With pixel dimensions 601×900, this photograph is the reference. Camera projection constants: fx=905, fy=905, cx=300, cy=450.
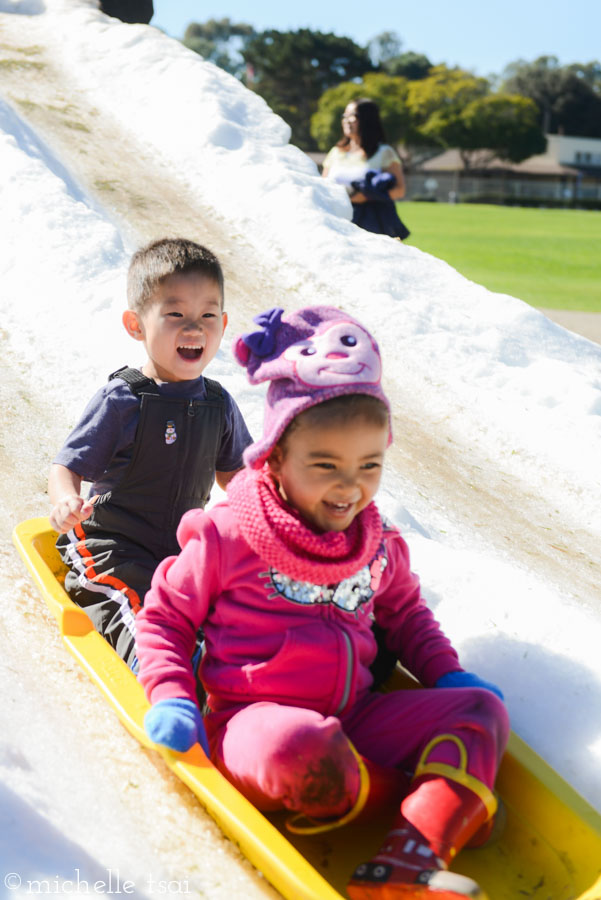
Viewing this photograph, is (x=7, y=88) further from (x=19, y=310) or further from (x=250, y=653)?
(x=250, y=653)

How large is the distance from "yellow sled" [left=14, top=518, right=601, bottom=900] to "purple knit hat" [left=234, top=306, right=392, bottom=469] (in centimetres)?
69

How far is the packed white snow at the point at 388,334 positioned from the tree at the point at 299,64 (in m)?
67.1

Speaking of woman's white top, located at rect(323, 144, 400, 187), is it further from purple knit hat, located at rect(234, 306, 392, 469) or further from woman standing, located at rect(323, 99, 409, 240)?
purple knit hat, located at rect(234, 306, 392, 469)

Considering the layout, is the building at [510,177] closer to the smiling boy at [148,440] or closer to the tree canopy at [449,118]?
the tree canopy at [449,118]

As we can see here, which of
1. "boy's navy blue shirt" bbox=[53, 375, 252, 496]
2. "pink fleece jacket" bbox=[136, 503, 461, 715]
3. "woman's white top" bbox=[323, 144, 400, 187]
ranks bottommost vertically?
"pink fleece jacket" bbox=[136, 503, 461, 715]

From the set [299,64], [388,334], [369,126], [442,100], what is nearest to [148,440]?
[388,334]

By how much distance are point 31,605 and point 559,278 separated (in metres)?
13.9

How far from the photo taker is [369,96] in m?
65.3

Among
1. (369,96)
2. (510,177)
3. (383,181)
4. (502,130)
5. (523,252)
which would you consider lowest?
(510,177)

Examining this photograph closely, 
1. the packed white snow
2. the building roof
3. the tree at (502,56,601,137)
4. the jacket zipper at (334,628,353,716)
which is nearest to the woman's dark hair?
the packed white snow

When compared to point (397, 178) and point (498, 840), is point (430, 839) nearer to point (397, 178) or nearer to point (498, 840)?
point (498, 840)

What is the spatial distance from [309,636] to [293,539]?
0.77 ft

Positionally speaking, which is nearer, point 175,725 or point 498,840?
point 175,725

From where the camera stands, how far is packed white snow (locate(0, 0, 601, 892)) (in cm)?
270
